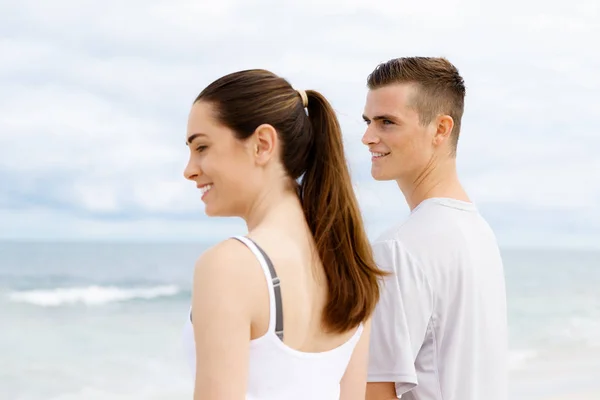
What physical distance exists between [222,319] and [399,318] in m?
0.74

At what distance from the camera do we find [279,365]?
1628 millimetres

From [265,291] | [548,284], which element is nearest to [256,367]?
[265,291]

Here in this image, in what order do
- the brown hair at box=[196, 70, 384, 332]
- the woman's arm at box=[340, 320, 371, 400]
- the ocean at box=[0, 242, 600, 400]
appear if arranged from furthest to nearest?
the ocean at box=[0, 242, 600, 400] → the woman's arm at box=[340, 320, 371, 400] → the brown hair at box=[196, 70, 384, 332]

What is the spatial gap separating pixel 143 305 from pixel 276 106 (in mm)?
13717

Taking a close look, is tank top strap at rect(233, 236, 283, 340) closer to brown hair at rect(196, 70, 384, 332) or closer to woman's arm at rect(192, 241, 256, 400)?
woman's arm at rect(192, 241, 256, 400)

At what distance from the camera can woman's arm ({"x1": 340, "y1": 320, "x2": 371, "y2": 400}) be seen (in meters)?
1.89

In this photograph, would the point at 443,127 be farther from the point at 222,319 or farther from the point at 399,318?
the point at 222,319

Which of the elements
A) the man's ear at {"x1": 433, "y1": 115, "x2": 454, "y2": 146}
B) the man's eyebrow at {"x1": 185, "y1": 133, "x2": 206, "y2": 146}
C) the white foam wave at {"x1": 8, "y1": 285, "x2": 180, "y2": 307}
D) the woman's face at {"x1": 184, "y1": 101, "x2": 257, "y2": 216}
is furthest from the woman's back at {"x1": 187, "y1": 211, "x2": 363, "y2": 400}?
the white foam wave at {"x1": 8, "y1": 285, "x2": 180, "y2": 307}

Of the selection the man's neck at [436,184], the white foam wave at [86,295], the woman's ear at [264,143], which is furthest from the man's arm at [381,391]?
the white foam wave at [86,295]

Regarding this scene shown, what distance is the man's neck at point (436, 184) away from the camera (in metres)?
2.29

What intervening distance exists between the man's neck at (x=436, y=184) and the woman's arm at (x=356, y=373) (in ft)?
1.80

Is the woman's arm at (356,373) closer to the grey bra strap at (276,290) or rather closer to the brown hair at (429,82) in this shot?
the grey bra strap at (276,290)

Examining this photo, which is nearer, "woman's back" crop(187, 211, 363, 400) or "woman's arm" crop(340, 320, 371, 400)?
"woman's back" crop(187, 211, 363, 400)

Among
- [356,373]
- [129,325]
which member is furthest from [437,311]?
[129,325]
